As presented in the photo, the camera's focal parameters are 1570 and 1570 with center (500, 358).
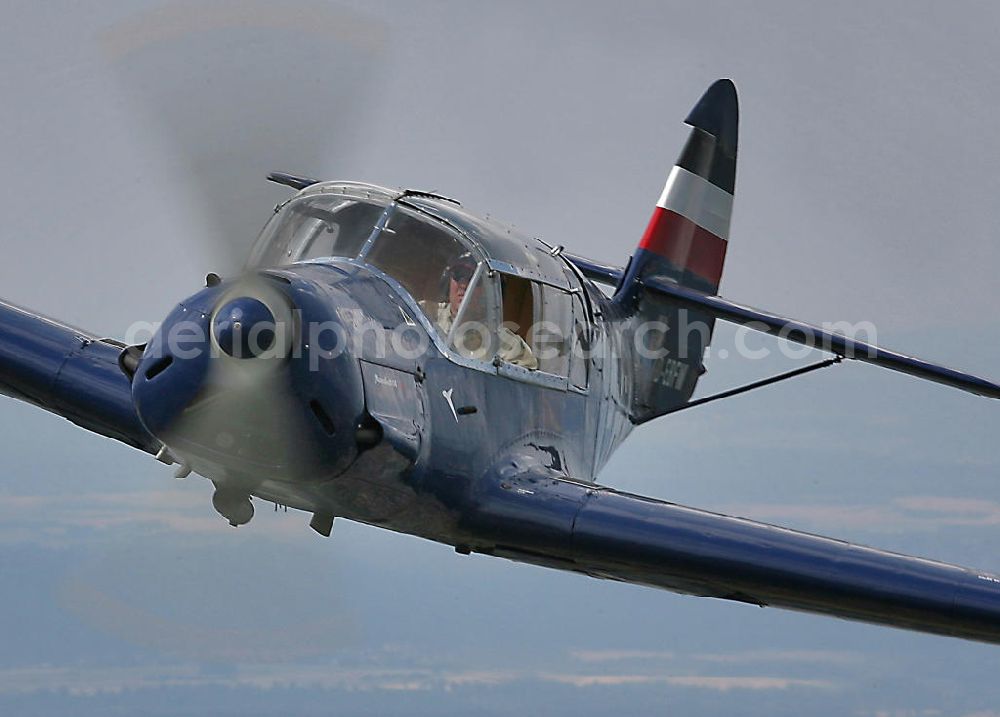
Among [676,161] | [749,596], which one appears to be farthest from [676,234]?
[749,596]

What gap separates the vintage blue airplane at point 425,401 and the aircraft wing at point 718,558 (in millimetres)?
16

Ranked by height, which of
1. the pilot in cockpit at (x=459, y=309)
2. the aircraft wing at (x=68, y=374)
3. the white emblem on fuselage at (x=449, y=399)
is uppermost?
the pilot in cockpit at (x=459, y=309)

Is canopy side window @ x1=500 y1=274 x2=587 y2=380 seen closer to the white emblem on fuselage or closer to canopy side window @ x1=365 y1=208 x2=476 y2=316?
canopy side window @ x1=365 y1=208 x2=476 y2=316

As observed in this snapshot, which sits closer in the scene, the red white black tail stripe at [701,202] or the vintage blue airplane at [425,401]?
the vintage blue airplane at [425,401]

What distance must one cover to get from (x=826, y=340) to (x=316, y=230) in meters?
5.37

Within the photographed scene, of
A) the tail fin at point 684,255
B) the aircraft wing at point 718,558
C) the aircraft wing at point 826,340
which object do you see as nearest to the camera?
the aircraft wing at point 718,558

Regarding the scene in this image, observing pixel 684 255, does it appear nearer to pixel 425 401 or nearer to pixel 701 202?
pixel 701 202

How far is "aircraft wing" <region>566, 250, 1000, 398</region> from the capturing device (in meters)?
14.3

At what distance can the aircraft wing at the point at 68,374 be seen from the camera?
41.2 ft

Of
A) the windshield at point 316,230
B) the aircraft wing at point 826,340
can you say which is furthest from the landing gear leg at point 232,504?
the aircraft wing at point 826,340

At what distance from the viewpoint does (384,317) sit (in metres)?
11.1

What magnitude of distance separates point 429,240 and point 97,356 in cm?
308

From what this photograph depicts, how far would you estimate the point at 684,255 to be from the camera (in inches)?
722

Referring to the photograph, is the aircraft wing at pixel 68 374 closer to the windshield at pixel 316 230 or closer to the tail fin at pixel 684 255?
the windshield at pixel 316 230
